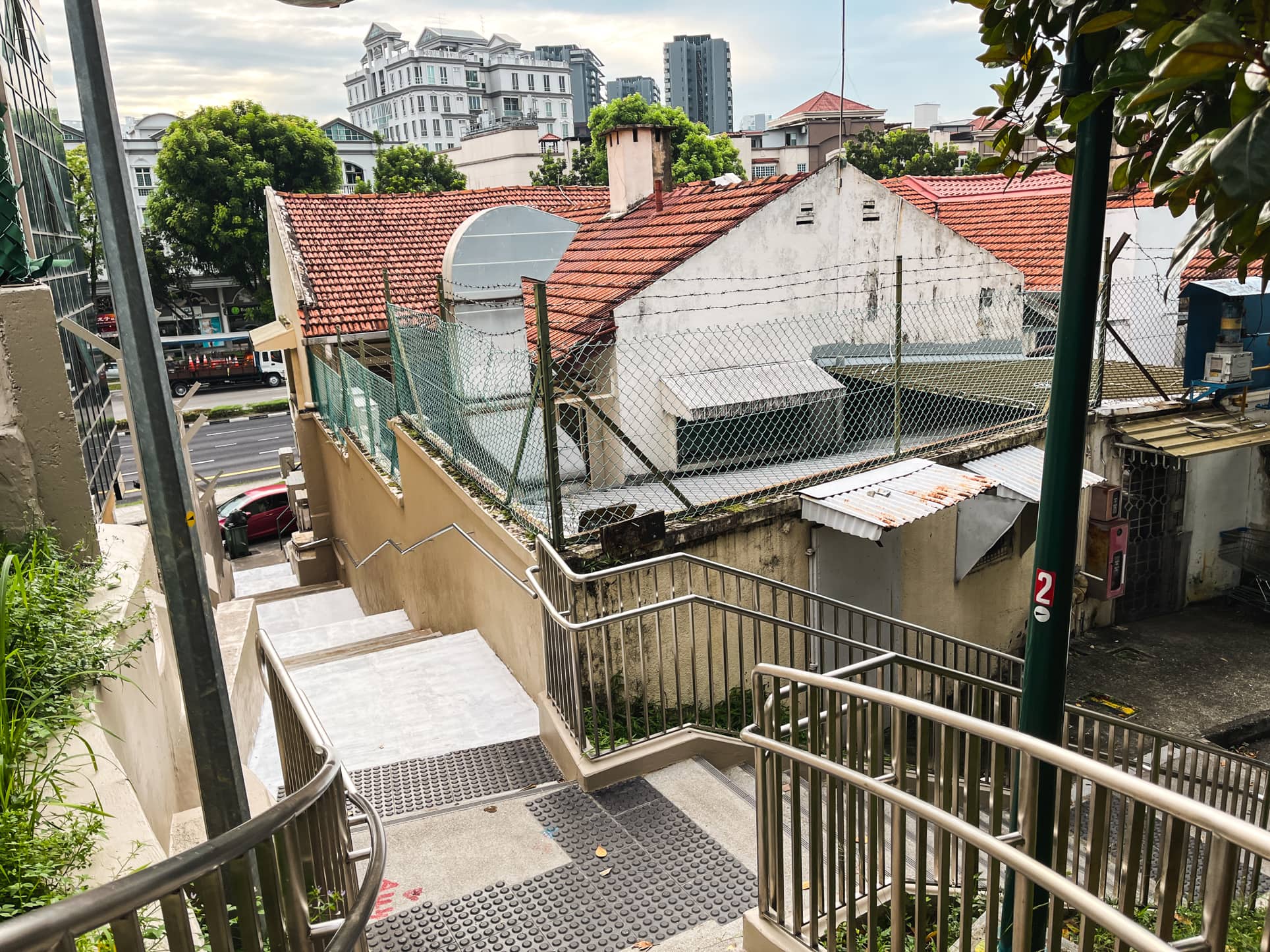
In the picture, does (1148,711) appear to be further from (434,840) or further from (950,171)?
(950,171)

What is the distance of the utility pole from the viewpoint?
2.06 metres

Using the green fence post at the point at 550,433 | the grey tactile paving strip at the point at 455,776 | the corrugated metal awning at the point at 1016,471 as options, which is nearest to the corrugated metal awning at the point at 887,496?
the corrugated metal awning at the point at 1016,471

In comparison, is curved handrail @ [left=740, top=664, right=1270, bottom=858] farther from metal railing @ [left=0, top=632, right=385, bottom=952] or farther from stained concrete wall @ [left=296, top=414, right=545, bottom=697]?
stained concrete wall @ [left=296, top=414, right=545, bottom=697]

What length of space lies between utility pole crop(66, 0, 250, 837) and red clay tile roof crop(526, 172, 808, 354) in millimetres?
5375

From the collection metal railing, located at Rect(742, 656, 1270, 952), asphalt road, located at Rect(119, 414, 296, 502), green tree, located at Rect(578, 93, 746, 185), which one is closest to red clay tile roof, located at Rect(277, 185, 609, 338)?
asphalt road, located at Rect(119, 414, 296, 502)

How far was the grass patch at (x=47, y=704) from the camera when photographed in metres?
2.62

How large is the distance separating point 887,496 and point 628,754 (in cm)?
294

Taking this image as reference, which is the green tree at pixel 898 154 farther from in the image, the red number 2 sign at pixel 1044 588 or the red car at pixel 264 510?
the red number 2 sign at pixel 1044 588

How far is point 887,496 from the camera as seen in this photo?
23.1 ft

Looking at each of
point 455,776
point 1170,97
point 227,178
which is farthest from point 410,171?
point 1170,97

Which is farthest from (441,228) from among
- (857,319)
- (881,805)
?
(881,805)

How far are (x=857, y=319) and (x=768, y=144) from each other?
258ft

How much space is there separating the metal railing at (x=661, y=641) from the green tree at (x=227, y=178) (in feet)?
118

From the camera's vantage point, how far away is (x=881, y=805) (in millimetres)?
3178
